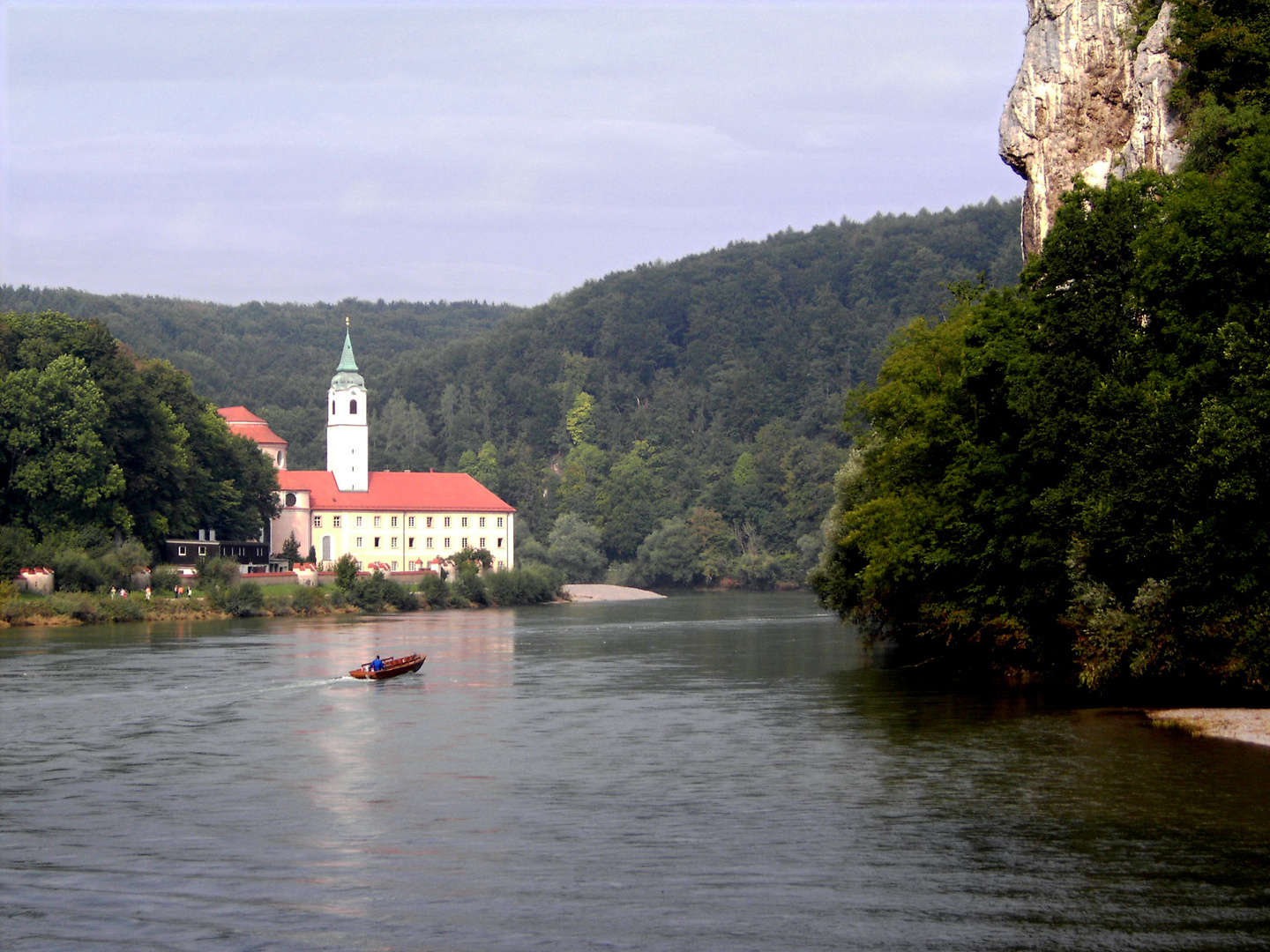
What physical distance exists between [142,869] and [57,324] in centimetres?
8104

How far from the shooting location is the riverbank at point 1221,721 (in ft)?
103

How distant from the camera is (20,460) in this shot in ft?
295

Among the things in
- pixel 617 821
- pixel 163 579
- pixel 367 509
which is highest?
pixel 367 509

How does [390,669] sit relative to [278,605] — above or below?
above

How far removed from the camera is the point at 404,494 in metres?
146

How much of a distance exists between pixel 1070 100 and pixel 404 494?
334 feet

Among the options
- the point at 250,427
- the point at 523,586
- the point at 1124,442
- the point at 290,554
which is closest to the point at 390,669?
the point at 1124,442

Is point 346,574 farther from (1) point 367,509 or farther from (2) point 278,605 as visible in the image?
(1) point 367,509

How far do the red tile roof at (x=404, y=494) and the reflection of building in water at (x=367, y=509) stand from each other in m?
0.09

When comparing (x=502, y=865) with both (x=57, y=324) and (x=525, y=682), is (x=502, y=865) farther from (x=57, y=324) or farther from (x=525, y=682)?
(x=57, y=324)

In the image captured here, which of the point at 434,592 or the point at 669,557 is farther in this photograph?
the point at 669,557

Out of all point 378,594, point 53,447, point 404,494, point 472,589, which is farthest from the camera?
point 404,494

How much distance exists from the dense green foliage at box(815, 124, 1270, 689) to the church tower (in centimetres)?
10282

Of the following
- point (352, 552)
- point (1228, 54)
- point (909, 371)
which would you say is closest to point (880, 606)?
point (909, 371)
